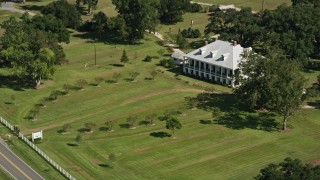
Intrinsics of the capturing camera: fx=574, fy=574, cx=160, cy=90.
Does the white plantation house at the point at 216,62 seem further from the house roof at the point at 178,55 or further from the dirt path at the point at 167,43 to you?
the dirt path at the point at 167,43

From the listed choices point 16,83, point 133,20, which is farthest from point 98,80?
point 133,20

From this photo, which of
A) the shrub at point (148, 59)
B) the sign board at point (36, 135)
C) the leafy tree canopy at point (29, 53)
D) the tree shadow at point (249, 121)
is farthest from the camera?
the shrub at point (148, 59)

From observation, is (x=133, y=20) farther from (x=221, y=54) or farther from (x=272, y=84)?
(x=272, y=84)

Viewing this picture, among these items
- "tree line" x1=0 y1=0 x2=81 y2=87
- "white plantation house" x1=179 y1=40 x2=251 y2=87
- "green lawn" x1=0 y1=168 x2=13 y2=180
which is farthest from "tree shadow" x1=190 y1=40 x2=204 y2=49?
"green lawn" x1=0 y1=168 x2=13 y2=180

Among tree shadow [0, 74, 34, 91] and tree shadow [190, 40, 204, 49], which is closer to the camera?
tree shadow [0, 74, 34, 91]

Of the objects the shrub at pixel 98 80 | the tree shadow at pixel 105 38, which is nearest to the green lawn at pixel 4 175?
the shrub at pixel 98 80

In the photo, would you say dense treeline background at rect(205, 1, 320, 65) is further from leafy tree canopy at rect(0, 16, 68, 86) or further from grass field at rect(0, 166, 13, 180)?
grass field at rect(0, 166, 13, 180)
